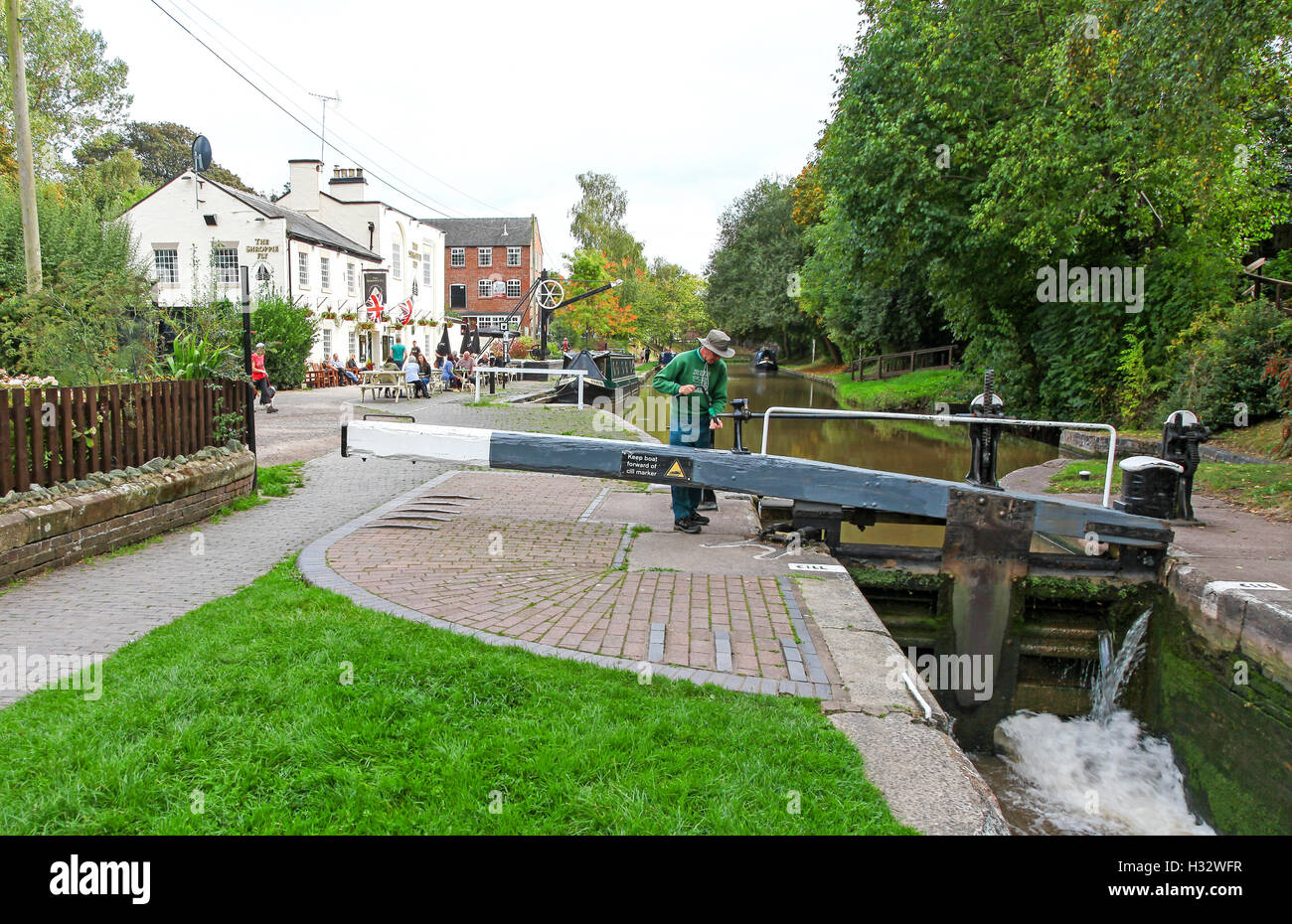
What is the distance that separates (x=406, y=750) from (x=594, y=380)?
2340cm

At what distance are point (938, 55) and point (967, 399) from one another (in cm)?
973

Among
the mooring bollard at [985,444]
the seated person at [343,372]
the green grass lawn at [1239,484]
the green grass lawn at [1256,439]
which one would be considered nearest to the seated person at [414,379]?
the seated person at [343,372]

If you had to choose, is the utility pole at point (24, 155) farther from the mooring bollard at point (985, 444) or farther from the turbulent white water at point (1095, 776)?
the turbulent white water at point (1095, 776)

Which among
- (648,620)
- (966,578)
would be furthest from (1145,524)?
(648,620)

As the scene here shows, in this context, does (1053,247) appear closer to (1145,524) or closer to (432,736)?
(1145,524)

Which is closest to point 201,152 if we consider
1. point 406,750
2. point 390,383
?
point 390,383

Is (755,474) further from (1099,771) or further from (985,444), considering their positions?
(1099,771)

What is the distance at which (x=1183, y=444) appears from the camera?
759 cm

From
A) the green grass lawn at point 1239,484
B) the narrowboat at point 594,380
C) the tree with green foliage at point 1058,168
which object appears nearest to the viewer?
the green grass lawn at point 1239,484

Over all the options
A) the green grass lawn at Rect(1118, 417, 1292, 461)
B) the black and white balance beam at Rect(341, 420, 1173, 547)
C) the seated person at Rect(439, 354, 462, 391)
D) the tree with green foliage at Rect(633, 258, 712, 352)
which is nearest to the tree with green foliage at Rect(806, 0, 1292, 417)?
the green grass lawn at Rect(1118, 417, 1292, 461)

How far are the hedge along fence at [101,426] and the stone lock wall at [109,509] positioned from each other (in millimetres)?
124

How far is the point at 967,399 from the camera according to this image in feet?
79.2

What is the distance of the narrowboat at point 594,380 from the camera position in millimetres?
24984

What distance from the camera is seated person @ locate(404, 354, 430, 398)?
23.3 metres
